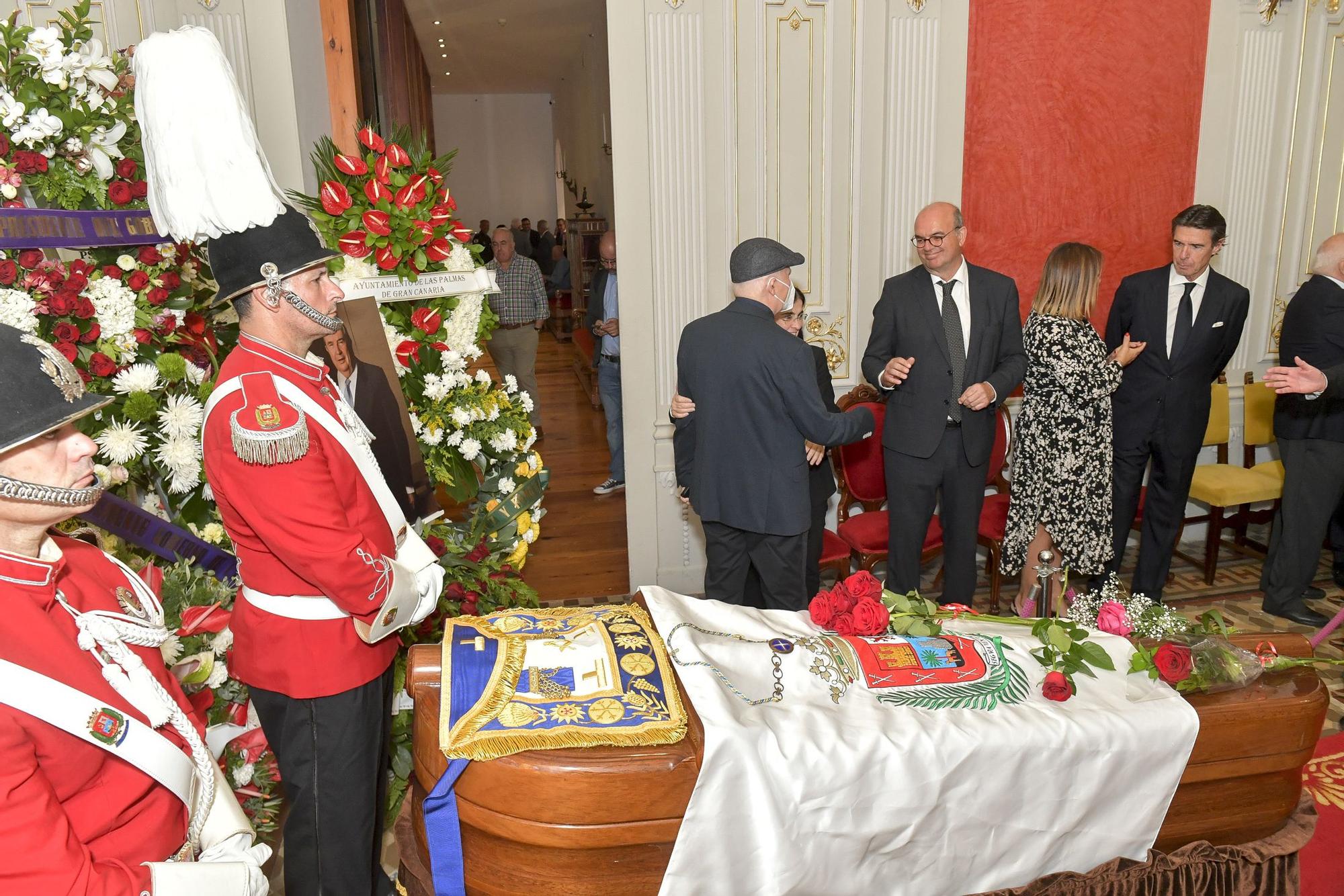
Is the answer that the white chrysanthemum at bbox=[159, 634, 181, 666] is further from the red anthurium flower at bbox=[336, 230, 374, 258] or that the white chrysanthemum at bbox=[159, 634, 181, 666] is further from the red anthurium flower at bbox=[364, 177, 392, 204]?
the red anthurium flower at bbox=[364, 177, 392, 204]

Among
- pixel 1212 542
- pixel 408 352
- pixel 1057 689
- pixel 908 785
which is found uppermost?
→ pixel 408 352

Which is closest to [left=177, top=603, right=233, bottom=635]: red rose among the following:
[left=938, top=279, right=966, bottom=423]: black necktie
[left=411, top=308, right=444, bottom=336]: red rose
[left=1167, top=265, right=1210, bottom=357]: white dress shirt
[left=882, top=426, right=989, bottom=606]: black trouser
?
[left=411, top=308, right=444, bottom=336]: red rose

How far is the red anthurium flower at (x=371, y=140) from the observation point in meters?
3.01

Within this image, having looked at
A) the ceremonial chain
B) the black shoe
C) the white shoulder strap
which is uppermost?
the white shoulder strap

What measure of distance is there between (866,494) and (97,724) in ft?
11.1

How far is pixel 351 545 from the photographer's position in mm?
1949

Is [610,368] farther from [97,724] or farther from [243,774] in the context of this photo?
[97,724]

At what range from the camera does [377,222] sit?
9.80ft

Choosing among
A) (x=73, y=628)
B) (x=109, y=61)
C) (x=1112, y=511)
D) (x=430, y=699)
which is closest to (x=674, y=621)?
(x=430, y=699)

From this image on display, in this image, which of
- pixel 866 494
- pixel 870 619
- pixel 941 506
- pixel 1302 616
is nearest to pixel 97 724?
pixel 870 619

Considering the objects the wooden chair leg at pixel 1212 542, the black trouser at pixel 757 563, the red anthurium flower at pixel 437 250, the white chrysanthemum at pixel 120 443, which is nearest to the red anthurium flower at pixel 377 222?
the red anthurium flower at pixel 437 250

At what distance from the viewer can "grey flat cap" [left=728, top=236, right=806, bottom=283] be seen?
313cm

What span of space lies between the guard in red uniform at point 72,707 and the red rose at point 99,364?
4.11ft

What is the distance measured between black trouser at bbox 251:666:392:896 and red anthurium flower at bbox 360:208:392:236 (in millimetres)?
1507
